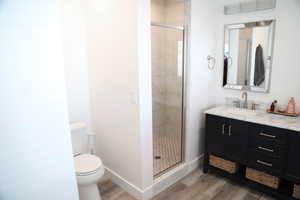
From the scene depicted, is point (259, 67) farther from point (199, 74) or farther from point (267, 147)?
point (267, 147)

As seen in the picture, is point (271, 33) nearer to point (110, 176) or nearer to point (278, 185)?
point (278, 185)

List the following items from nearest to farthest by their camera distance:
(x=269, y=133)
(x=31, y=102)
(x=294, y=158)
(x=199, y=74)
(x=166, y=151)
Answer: (x=31, y=102) → (x=294, y=158) → (x=269, y=133) → (x=199, y=74) → (x=166, y=151)

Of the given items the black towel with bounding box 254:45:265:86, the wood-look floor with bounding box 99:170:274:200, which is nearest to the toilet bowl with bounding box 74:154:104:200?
the wood-look floor with bounding box 99:170:274:200

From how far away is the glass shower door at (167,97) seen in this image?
238 centimetres

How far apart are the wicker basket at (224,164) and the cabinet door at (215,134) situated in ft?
0.30

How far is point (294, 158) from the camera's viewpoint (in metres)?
1.88

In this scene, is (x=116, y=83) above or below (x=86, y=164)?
above

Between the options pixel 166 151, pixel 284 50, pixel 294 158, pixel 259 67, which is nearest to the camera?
pixel 294 158

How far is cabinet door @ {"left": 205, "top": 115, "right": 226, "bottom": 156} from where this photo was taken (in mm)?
2379

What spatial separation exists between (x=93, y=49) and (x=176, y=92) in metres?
1.23

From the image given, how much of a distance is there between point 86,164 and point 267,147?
1944mm

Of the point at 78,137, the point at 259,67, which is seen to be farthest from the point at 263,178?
the point at 78,137

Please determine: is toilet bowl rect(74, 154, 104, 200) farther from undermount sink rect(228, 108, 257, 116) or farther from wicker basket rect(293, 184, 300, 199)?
wicker basket rect(293, 184, 300, 199)

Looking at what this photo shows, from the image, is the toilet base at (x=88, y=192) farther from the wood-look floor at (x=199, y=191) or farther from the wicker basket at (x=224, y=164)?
the wicker basket at (x=224, y=164)
